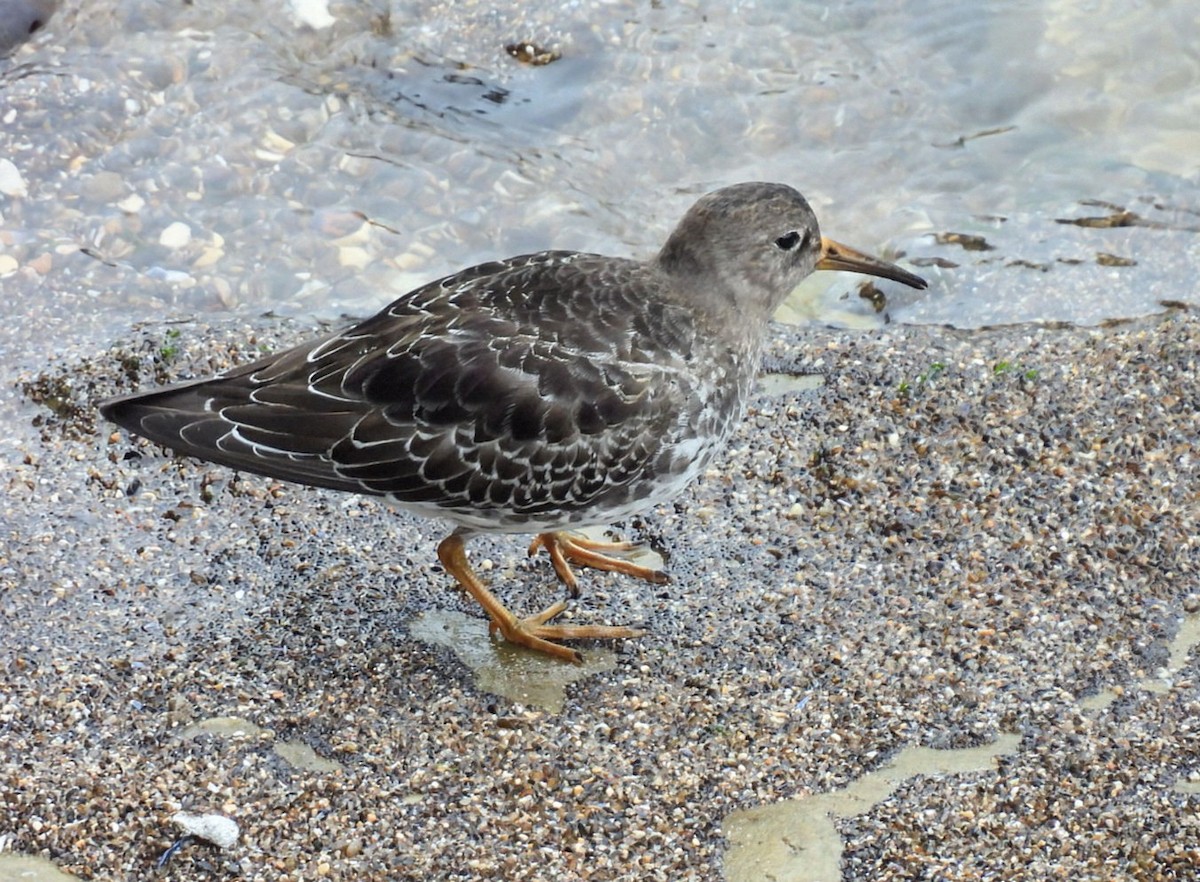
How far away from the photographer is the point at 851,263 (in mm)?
5371

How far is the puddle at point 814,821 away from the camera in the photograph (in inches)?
155

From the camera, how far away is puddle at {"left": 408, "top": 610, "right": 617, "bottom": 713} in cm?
470

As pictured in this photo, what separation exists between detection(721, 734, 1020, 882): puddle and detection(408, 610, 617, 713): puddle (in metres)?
0.84

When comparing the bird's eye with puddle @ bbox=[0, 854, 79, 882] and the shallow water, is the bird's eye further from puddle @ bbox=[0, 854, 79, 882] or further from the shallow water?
puddle @ bbox=[0, 854, 79, 882]

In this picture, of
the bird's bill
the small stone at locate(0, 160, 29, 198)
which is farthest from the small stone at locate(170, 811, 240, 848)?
the small stone at locate(0, 160, 29, 198)

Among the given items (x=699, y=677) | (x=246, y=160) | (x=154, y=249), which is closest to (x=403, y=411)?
(x=699, y=677)

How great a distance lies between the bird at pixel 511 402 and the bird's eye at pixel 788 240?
11cm

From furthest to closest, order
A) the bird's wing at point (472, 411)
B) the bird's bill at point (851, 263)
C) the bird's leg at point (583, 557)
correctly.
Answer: the bird's bill at point (851, 263) → the bird's leg at point (583, 557) → the bird's wing at point (472, 411)

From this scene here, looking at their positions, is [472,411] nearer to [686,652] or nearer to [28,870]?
[686,652]

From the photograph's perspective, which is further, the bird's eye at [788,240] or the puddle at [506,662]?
the bird's eye at [788,240]

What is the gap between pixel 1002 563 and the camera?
16.5ft

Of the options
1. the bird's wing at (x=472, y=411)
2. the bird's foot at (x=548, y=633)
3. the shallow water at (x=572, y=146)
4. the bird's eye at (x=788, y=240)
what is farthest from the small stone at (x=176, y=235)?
the bird's eye at (x=788, y=240)

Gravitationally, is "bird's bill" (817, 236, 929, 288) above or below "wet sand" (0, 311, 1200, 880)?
above

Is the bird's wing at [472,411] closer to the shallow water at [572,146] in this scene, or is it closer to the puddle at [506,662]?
the puddle at [506,662]
